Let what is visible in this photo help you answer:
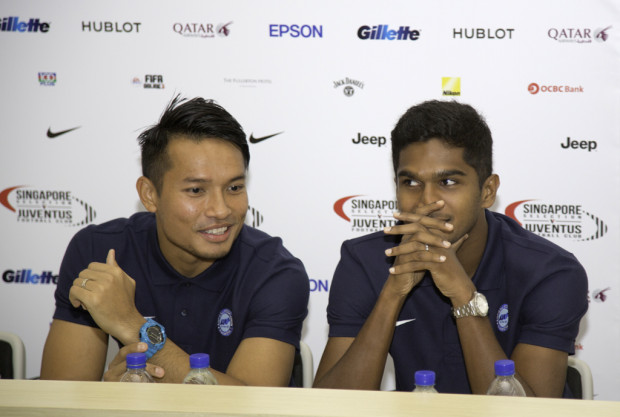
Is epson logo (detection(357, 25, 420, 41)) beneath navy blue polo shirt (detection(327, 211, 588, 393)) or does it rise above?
above

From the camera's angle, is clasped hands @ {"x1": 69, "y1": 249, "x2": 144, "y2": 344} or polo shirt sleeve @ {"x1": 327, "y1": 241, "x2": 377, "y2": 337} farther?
polo shirt sleeve @ {"x1": 327, "y1": 241, "x2": 377, "y2": 337}

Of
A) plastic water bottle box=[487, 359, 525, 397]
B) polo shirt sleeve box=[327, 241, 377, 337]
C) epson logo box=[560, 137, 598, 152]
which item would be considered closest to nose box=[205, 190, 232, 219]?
polo shirt sleeve box=[327, 241, 377, 337]

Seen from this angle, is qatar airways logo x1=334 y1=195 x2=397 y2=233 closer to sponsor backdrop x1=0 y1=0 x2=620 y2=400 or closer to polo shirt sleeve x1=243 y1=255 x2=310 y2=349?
sponsor backdrop x1=0 y1=0 x2=620 y2=400

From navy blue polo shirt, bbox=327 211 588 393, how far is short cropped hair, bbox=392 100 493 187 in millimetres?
232

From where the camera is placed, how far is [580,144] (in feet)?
10.4

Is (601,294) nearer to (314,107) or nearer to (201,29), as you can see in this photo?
(314,107)

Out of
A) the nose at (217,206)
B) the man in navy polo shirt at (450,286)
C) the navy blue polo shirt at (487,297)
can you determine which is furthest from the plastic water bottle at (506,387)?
the nose at (217,206)

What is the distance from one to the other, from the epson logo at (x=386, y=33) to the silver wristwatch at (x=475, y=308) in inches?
66.2

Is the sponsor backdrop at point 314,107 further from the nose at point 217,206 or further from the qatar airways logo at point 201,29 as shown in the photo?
the nose at point 217,206

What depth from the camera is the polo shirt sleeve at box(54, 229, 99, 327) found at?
82.4 inches

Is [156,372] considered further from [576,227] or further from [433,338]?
[576,227]

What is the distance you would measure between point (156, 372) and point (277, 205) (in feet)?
5.56

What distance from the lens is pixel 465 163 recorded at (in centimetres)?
203

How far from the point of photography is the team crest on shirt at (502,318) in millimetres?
2020
